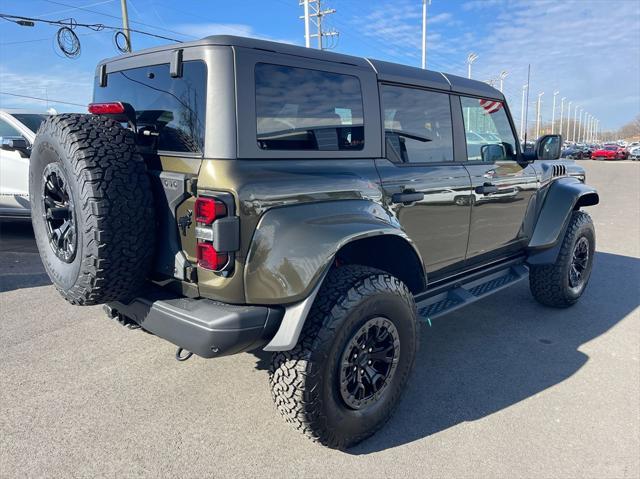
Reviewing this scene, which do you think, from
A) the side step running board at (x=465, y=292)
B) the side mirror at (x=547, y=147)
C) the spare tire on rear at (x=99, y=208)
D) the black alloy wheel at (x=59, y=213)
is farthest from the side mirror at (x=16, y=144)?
the side mirror at (x=547, y=147)

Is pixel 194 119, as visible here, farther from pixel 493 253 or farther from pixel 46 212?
pixel 493 253

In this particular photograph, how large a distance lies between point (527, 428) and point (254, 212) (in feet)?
6.60

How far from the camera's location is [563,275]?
4.52m

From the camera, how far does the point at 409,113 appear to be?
10.7 feet

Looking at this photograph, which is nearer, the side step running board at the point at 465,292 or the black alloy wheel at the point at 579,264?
the side step running board at the point at 465,292

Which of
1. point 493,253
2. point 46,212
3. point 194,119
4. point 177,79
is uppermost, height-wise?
point 177,79

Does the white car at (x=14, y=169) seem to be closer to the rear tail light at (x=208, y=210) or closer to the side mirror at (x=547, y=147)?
the rear tail light at (x=208, y=210)

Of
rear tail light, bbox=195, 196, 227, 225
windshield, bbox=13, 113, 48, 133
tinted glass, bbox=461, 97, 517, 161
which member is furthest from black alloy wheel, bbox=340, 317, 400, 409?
windshield, bbox=13, 113, 48, 133

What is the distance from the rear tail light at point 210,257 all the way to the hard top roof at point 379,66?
0.96 m

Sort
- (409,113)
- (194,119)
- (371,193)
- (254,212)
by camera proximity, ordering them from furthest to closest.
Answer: (409,113)
(371,193)
(194,119)
(254,212)

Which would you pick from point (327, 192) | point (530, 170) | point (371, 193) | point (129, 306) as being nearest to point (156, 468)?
point (129, 306)

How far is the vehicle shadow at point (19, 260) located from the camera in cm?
526

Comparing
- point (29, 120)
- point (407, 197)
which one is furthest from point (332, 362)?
point (29, 120)

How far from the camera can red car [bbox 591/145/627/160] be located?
40.6 m
